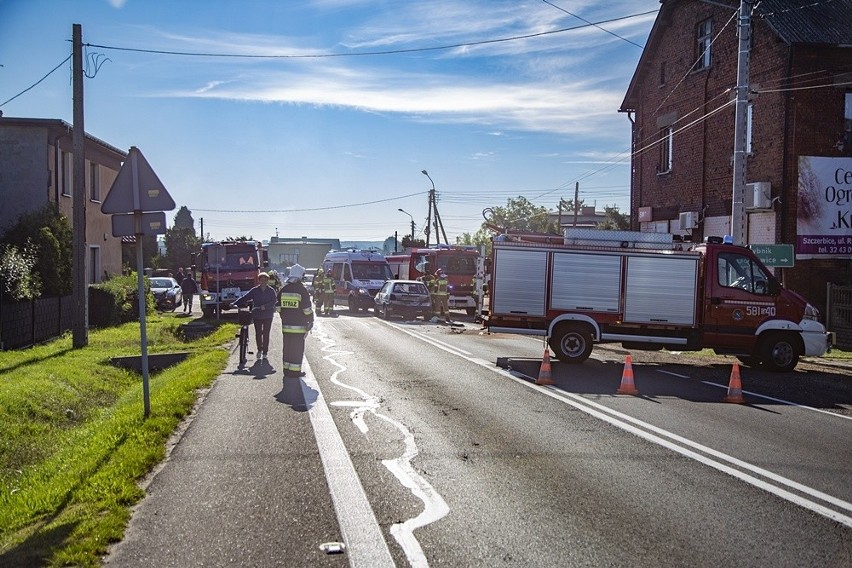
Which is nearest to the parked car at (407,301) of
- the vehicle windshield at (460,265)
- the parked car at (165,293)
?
the vehicle windshield at (460,265)

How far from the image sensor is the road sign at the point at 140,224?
9555mm

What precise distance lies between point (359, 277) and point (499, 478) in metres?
28.9

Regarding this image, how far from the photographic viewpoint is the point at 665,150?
30.9m

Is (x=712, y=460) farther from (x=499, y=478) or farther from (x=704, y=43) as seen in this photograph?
(x=704, y=43)

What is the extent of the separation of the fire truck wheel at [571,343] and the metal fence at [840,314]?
27.8 feet

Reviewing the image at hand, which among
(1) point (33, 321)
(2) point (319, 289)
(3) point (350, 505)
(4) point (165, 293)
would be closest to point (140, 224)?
(3) point (350, 505)

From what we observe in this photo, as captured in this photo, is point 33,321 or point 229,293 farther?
point 229,293

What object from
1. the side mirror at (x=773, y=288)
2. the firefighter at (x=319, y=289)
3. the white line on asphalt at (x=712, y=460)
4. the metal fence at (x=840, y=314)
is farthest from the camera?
the firefighter at (x=319, y=289)

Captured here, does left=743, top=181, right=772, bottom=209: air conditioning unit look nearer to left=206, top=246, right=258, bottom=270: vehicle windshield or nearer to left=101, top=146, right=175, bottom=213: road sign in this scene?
left=206, top=246, right=258, bottom=270: vehicle windshield

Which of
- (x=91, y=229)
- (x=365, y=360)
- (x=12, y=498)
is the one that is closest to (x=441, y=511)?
(x=12, y=498)

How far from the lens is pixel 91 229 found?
31.5 m

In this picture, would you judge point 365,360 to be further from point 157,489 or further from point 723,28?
point 723,28

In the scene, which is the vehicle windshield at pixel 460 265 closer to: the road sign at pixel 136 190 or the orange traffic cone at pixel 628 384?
the orange traffic cone at pixel 628 384

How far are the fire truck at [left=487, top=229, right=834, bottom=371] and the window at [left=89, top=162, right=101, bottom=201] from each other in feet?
70.1
